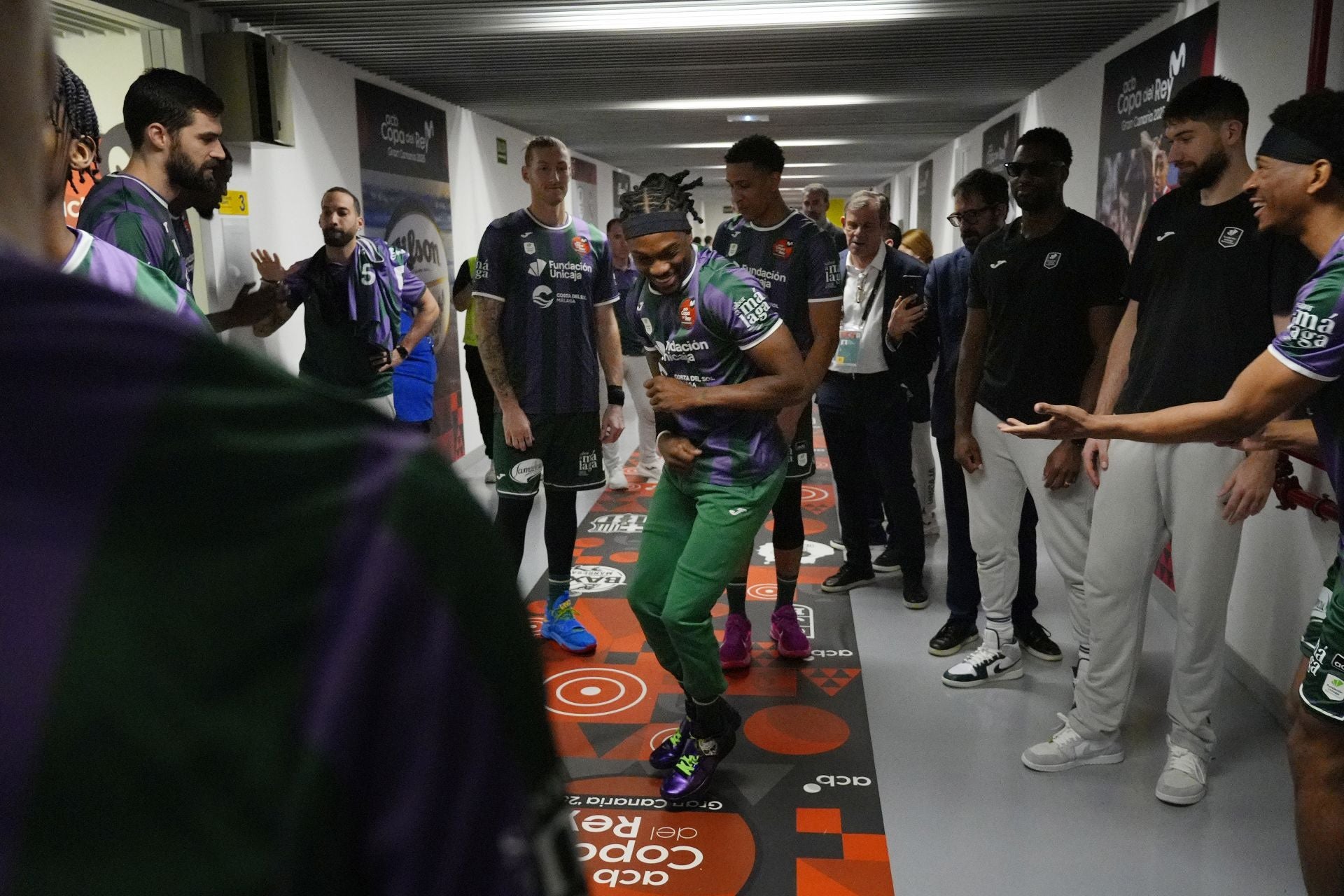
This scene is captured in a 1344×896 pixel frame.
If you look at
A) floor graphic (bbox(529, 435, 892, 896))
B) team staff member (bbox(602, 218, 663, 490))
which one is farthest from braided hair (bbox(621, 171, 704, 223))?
team staff member (bbox(602, 218, 663, 490))

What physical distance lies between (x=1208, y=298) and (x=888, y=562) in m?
2.35

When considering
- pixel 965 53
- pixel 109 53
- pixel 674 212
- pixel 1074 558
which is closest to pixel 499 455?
pixel 674 212

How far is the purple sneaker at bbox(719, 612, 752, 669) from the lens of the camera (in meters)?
3.60

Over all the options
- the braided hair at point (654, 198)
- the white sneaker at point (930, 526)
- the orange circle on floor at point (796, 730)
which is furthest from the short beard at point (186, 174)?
the white sneaker at point (930, 526)

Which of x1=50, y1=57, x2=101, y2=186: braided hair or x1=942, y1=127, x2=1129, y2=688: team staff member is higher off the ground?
x1=50, y1=57, x2=101, y2=186: braided hair

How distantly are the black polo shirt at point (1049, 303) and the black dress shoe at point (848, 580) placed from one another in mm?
1431

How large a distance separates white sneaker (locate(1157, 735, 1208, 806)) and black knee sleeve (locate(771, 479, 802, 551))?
1466 millimetres

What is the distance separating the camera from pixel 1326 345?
5.98ft

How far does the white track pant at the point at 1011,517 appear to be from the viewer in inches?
122

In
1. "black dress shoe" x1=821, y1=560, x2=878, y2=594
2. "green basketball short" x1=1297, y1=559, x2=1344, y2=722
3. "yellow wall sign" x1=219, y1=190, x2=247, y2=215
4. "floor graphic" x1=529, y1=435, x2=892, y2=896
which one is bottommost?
"floor graphic" x1=529, y1=435, x2=892, y2=896

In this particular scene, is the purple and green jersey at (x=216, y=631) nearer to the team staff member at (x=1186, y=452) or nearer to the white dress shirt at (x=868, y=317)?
the team staff member at (x=1186, y=452)

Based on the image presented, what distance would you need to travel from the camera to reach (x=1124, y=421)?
7.38 feet

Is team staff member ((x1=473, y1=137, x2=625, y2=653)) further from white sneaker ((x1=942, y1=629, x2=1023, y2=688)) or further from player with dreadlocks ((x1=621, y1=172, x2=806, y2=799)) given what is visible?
white sneaker ((x1=942, y1=629, x2=1023, y2=688))

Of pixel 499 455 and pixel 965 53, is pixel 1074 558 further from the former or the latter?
pixel 965 53
